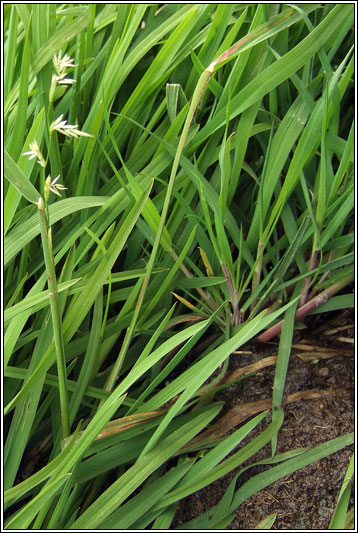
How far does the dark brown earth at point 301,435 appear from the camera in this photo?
75 centimetres

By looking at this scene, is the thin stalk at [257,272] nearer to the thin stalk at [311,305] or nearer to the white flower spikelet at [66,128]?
the thin stalk at [311,305]

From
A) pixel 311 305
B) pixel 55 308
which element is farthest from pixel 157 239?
pixel 311 305

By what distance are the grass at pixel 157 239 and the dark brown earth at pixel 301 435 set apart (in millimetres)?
33

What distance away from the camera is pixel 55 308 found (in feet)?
1.95

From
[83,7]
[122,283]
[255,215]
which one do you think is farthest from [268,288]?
[83,7]

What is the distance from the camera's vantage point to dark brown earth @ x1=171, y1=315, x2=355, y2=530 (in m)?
0.75

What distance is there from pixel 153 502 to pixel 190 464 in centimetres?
7

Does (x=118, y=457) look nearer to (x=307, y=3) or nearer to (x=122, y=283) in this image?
(x=122, y=283)

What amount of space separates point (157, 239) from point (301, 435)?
0.38m

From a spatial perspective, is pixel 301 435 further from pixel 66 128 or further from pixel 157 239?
pixel 66 128

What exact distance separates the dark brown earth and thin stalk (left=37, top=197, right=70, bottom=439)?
0.78 feet

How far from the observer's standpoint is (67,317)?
2.38 ft

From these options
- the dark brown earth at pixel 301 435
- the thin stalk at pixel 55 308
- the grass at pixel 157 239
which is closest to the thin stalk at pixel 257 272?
the grass at pixel 157 239

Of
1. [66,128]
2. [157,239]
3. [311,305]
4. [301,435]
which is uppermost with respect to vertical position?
[66,128]
